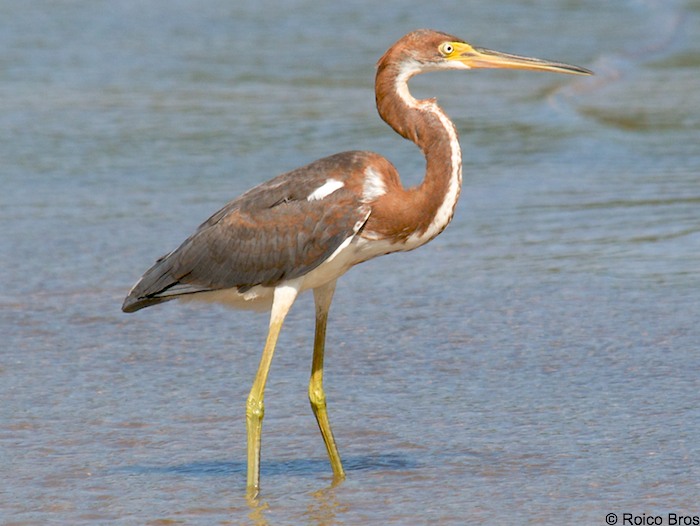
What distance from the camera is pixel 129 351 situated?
25.5 ft

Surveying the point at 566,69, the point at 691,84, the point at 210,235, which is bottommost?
the point at 691,84

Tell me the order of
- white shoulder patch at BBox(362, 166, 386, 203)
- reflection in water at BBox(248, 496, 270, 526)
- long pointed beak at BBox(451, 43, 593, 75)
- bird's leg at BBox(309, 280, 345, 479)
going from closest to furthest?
1. reflection in water at BBox(248, 496, 270, 526)
2. white shoulder patch at BBox(362, 166, 386, 203)
3. bird's leg at BBox(309, 280, 345, 479)
4. long pointed beak at BBox(451, 43, 593, 75)

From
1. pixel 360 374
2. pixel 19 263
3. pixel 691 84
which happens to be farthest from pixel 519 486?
pixel 691 84

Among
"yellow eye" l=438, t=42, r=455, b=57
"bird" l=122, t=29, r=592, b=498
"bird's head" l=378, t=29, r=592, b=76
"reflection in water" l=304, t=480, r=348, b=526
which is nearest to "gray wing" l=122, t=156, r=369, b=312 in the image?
"bird" l=122, t=29, r=592, b=498

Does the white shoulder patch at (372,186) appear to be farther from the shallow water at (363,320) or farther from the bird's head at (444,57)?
the shallow water at (363,320)

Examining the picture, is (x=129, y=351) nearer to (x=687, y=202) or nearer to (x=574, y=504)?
(x=574, y=504)

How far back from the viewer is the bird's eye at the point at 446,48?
248 inches

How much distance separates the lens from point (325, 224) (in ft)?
19.5

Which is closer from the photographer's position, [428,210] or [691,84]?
[428,210]

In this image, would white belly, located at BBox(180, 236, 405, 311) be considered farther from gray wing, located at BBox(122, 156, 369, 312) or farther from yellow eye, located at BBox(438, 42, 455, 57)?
yellow eye, located at BBox(438, 42, 455, 57)

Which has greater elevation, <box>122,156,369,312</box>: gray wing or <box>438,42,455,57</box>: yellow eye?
<box>438,42,455,57</box>: yellow eye

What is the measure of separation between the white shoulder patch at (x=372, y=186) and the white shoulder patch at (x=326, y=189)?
0.10 meters

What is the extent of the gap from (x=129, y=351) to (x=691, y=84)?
Answer: 10.1m

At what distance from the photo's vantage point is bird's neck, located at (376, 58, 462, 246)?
592cm
